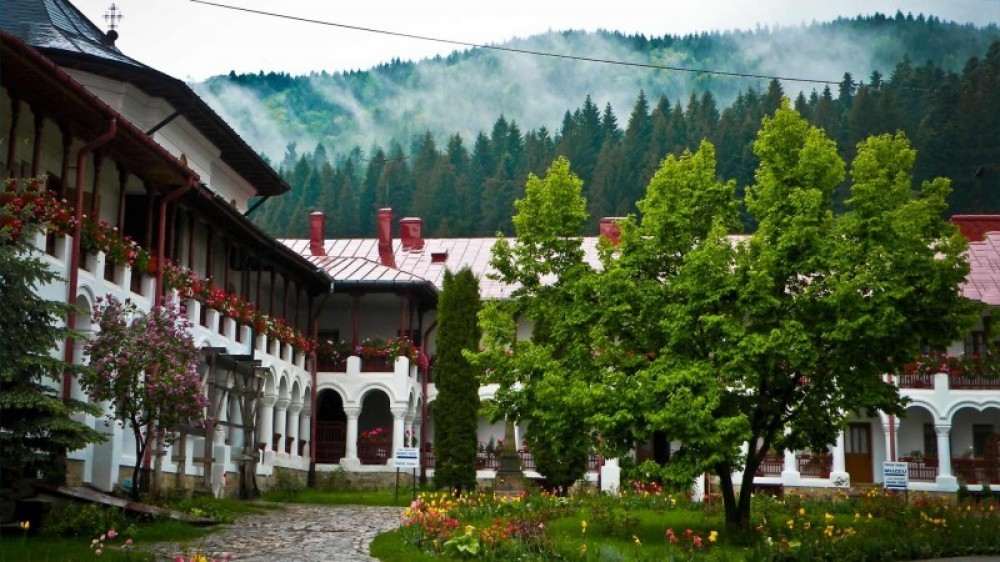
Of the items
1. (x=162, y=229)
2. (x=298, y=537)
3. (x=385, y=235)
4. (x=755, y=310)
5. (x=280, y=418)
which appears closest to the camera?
(x=755, y=310)

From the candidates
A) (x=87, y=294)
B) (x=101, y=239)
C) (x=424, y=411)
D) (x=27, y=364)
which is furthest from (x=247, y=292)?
(x=27, y=364)

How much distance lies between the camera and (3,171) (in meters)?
18.4

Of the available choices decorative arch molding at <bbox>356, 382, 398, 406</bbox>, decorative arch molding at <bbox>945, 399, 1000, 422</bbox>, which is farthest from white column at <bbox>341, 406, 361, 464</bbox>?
decorative arch molding at <bbox>945, 399, 1000, 422</bbox>

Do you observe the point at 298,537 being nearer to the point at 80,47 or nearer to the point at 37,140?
the point at 37,140

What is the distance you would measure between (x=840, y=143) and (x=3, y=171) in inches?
2495

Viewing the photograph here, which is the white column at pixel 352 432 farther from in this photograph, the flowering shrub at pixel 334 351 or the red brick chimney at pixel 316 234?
the red brick chimney at pixel 316 234

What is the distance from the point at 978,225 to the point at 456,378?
20458mm

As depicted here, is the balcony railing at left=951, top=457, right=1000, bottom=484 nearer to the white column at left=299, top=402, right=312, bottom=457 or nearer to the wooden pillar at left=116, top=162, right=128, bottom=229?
the white column at left=299, top=402, right=312, bottom=457

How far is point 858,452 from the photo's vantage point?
40.1 m

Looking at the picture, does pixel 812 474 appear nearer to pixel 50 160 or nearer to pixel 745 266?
pixel 745 266

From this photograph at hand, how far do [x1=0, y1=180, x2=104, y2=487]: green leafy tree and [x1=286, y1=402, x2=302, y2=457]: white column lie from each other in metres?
19.1

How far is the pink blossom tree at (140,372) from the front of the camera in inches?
725

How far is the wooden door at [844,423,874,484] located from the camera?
3972cm

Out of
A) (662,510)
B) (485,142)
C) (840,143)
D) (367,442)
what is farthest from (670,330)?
(485,142)
